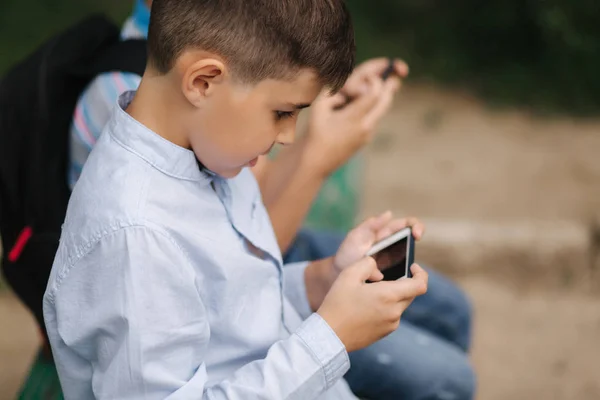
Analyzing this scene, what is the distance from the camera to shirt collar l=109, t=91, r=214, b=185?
1288 millimetres

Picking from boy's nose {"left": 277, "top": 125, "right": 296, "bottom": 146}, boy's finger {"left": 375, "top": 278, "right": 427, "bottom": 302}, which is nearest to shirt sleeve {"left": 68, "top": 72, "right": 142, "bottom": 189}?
boy's nose {"left": 277, "top": 125, "right": 296, "bottom": 146}

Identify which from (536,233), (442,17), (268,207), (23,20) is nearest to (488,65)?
(442,17)

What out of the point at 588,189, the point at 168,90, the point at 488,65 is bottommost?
the point at 168,90

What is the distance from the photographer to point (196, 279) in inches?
51.8

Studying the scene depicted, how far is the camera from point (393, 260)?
63.8 inches

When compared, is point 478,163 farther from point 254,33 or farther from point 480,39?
point 254,33

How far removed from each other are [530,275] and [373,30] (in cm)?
208

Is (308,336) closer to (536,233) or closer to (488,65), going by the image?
(536,233)

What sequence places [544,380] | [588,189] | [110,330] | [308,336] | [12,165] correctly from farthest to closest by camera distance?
1. [588,189]
2. [544,380]
3. [12,165]
4. [308,336]
5. [110,330]

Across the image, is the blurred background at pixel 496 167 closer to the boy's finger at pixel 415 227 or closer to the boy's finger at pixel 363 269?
the boy's finger at pixel 415 227

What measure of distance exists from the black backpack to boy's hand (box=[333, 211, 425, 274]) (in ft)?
1.79

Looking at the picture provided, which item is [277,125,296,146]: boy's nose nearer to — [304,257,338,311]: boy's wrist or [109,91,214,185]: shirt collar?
[109,91,214,185]: shirt collar

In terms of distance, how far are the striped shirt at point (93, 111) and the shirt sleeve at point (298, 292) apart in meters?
0.51

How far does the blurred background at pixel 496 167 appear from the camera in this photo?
3.04 metres
